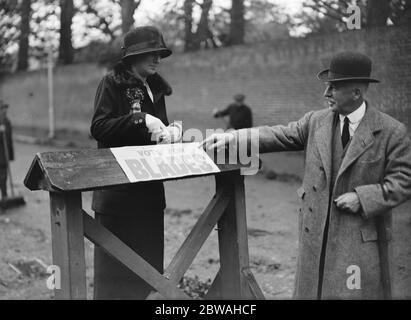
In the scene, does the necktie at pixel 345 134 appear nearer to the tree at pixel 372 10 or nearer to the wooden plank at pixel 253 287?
the wooden plank at pixel 253 287

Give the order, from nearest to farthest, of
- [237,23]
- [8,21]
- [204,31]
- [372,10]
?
[8,21], [372,10], [204,31], [237,23]

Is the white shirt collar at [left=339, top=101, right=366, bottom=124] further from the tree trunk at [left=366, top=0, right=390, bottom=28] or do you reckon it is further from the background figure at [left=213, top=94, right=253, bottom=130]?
the background figure at [left=213, top=94, right=253, bottom=130]

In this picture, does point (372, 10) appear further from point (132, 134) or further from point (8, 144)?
point (8, 144)

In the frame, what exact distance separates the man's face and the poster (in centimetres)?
70

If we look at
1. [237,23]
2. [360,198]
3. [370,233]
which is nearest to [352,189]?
[360,198]

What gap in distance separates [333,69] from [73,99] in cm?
1676

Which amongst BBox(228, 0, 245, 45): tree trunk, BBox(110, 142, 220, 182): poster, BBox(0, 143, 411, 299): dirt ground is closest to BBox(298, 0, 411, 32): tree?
BBox(0, 143, 411, 299): dirt ground

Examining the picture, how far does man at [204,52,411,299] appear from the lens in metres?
2.38

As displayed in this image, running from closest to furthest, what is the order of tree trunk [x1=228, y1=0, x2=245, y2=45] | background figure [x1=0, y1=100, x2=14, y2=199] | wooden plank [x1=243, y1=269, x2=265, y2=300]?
wooden plank [x1=243, y1=269, x2=265, y2=300], background figure [x1=0, y1=100, x2=14, y2=199], tree trunk [x1=228, y1=0, x2=245, y2=45]

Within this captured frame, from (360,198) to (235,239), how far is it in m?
0.89

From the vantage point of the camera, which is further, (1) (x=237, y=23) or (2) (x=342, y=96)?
(1) (x=237, y=23)

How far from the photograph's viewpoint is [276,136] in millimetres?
2688

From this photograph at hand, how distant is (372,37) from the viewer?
22.0 feet
